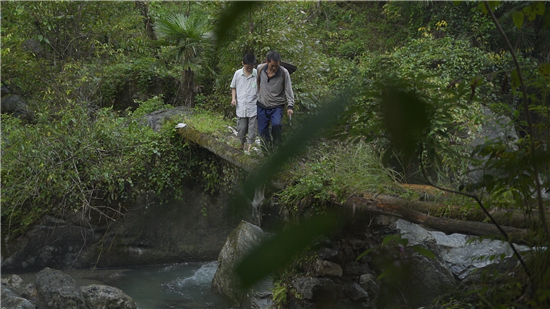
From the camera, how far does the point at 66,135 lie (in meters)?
7.48

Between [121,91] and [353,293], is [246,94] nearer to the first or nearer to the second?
[353,293]

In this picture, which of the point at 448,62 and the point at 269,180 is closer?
the point at 269,180

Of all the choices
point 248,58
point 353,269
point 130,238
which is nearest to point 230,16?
point 248,58

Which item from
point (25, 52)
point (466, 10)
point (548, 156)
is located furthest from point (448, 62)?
point (548, 156)

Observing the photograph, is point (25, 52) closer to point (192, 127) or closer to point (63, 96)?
point (63, 96)

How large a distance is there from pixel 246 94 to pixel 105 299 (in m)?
2.83

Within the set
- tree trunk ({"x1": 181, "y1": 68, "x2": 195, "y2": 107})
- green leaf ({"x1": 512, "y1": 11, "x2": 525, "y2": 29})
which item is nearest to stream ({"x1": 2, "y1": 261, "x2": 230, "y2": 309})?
tree trunk ({"x1": 181, "y1": 68, "x2": 195, "y2": 107})

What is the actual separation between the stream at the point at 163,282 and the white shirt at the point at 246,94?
221cm

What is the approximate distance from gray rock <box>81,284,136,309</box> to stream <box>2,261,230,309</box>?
1.29 feet

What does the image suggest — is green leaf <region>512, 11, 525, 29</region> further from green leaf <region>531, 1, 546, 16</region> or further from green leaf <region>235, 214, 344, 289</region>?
green leaf <region>235, 214, 344, 289</region>

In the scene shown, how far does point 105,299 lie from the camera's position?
598 cm

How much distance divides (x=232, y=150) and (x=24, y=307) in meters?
2.81

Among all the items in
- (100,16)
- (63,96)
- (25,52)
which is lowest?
(63,96)

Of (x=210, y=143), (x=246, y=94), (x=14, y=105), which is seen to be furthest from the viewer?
(x=14, y=105)
